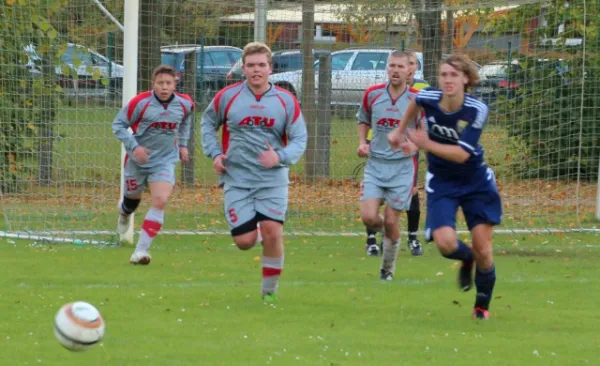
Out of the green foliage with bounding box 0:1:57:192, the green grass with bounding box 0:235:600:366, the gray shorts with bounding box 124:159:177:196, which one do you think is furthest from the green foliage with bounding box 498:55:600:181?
the green foliage with bounding box 0:1:57:192

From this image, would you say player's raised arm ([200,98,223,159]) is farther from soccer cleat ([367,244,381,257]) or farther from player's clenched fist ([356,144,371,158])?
soccer cleat ([367,244,381,257])

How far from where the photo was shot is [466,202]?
8492mm

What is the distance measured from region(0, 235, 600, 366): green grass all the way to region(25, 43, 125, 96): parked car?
2184 millimetres

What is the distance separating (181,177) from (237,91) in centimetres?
631

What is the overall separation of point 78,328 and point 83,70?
854 centimetres

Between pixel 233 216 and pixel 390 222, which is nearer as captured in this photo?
pixel 233 216

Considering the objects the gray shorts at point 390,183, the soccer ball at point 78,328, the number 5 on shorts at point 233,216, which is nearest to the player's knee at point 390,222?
the gray shorts at point 390,183

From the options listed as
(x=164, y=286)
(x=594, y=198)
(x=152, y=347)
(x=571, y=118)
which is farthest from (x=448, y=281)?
→ (x=594, y=198)

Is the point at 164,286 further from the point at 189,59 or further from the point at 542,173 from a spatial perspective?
the point at 542,173

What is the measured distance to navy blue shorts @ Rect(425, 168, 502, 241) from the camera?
8422mm

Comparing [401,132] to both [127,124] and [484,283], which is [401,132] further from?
[127,124]

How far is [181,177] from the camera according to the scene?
15.4m

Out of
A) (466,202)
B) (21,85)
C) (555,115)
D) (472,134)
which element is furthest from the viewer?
(555,115)

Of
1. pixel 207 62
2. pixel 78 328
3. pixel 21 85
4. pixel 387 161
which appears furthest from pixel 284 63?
pixel 78 328
